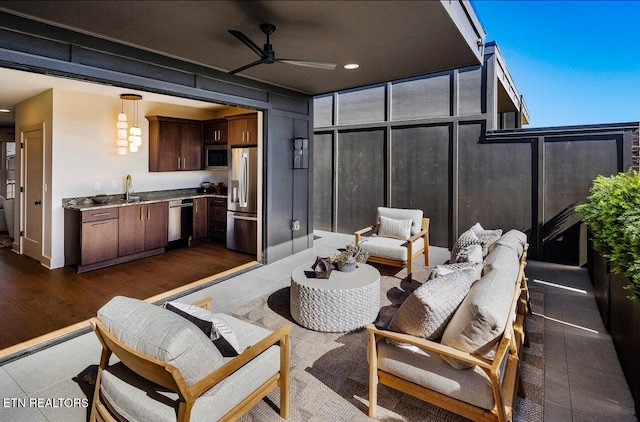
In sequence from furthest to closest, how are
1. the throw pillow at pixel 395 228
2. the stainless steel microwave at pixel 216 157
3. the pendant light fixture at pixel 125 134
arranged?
the stainless steel microwave at pixel 216 157, the pendant light fixture at pixel 125 134, the throw pillow at pixel 395 228

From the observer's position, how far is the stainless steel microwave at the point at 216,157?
288 inches

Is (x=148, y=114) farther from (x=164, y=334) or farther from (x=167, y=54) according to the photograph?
(x=164, y=334)

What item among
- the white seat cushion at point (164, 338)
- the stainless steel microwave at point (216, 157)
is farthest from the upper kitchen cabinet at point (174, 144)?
the white seat cushion at point (164, 338)

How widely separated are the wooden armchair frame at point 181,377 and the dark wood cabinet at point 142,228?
418cm

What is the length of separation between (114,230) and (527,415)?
566cm

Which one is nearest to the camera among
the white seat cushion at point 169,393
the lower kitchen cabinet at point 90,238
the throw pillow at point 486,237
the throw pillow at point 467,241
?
the white seat cushion at point 169,393

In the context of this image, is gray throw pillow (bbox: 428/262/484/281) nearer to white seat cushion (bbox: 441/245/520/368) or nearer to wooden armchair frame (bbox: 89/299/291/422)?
white seat cushion (bbox: 441/245/520/368)

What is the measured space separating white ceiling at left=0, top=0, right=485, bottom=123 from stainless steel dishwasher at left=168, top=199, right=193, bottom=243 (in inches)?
132

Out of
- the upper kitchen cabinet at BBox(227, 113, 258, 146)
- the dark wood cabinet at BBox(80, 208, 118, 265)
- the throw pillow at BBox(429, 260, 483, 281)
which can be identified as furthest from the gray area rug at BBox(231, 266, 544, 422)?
the upper kitchen cabinet at BBox(227, 113, 258, 146)

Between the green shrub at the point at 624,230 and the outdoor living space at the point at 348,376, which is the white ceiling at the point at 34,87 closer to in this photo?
the outdoor living space at the point at 348,376

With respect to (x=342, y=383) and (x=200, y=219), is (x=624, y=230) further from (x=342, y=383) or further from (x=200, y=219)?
(x=200, y=219)

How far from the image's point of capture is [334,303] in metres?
3.22

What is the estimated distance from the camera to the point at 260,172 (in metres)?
5.57

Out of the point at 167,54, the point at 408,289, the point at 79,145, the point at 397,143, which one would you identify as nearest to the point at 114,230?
the point at 79,145
